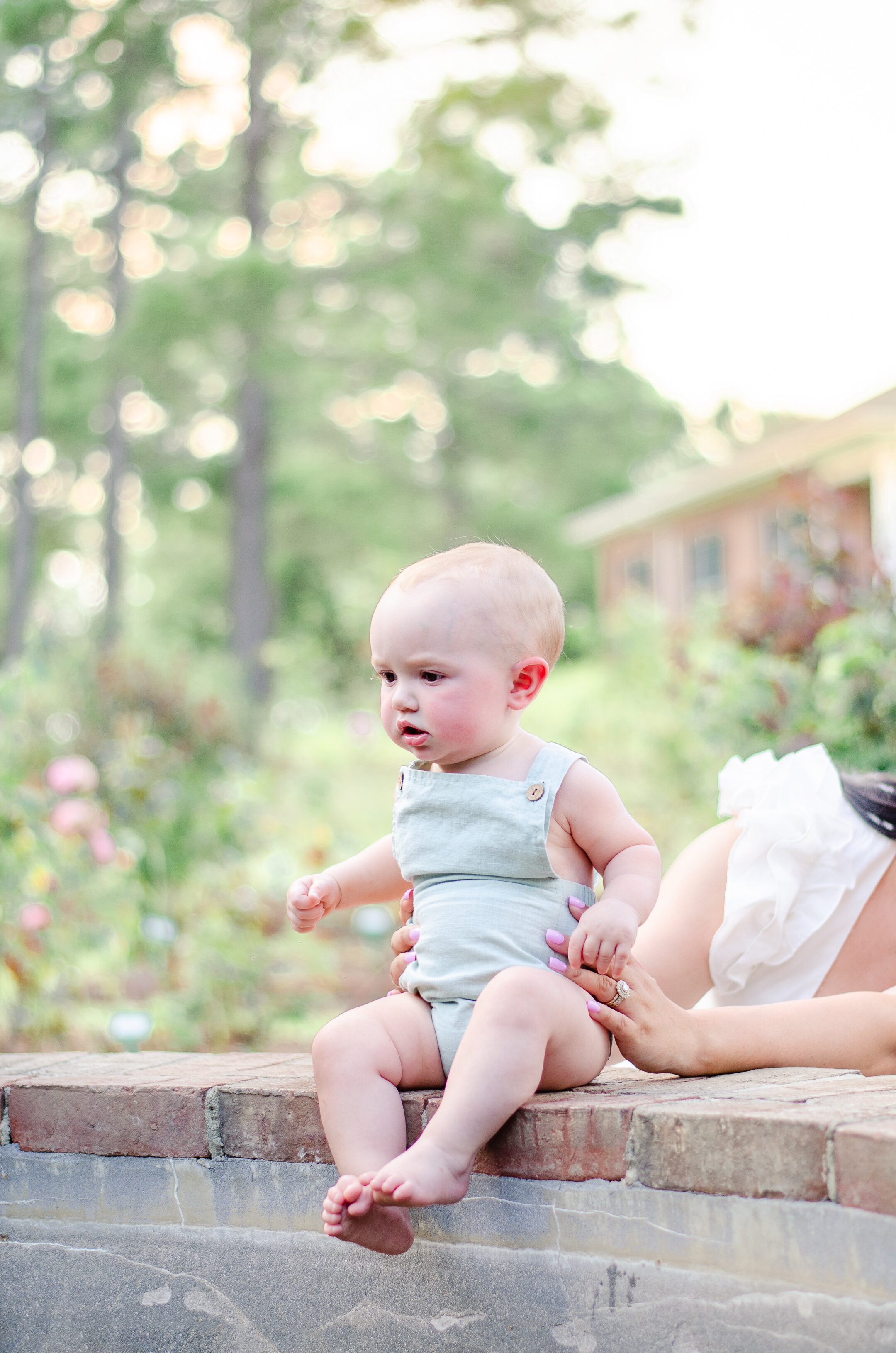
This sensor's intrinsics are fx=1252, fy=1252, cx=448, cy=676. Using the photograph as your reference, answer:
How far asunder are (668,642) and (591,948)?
6625 millimetres

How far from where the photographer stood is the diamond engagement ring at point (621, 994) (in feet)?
5.17

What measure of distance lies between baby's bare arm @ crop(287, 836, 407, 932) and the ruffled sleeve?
1.97 ft

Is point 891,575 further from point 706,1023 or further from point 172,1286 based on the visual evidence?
point 172,1286

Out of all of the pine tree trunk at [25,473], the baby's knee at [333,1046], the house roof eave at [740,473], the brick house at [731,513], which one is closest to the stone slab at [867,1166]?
the baby's knee at [333,1046]

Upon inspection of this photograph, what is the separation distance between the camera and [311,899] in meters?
1.72

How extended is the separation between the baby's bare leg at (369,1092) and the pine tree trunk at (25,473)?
1074 centimetres

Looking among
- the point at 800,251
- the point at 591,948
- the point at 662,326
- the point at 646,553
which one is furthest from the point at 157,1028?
the point at 646,553

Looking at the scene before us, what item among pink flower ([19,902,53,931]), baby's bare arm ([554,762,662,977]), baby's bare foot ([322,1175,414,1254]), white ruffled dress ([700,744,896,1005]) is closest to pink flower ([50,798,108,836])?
pink flower ([19,902,53,931])

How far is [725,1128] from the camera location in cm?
132

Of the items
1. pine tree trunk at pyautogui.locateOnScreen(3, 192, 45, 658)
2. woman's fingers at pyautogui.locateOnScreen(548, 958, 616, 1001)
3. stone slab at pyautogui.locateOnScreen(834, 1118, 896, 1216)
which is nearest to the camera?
stone slab at pyautogui.locateOnScreen(834, 1118, 896, 1216)

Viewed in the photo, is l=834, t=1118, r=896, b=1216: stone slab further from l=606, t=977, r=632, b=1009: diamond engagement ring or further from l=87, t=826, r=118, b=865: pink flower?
l=87, t=826, r=118, b=865: pink flower

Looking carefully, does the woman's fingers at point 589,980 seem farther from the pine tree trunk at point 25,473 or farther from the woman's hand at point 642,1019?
the pine tree trunk at point 25,473

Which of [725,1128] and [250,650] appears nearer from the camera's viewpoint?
[725,1128]

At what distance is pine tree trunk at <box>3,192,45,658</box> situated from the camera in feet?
38.8
